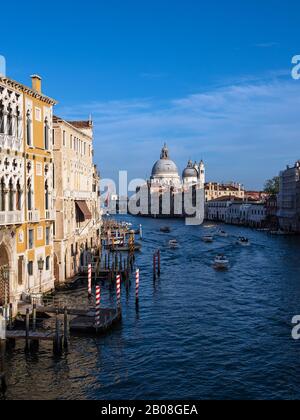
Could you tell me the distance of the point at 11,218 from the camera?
19.3 metres

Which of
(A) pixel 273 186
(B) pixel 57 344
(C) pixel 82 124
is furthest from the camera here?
(A) pixel 273 186

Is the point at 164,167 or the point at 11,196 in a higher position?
the point at 164,167

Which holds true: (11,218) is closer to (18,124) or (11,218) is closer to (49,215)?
(18,124)

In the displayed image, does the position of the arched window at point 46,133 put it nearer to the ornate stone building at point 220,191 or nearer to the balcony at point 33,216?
the balcony at point 33,216

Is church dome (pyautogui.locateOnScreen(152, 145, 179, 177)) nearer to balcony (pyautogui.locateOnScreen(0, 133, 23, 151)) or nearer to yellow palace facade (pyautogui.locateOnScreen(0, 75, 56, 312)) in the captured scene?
yellow palace facade (pyautogui.locateOnScreen(0, 75, 56, 312))

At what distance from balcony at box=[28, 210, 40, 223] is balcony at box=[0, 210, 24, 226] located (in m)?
1.09

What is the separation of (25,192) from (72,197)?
928 centimetres

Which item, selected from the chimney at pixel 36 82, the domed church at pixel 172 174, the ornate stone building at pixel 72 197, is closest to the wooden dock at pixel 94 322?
the ornate stone building at pixel 72 197

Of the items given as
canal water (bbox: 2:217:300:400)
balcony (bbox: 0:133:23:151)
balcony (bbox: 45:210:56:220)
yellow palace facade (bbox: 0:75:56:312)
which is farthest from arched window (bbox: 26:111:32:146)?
canal water (bbox: 2:217:300:400)

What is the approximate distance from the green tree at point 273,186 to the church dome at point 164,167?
2275 inches

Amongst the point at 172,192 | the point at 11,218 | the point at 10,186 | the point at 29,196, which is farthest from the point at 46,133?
the point at 172,192
